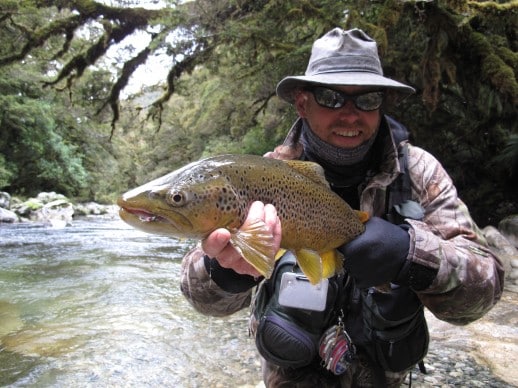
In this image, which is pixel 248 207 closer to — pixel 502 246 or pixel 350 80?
pixel 350 80

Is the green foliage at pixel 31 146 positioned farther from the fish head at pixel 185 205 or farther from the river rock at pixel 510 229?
the fish head at pixel 185 205

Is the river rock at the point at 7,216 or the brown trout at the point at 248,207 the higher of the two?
the brown trout at the point at 248,207

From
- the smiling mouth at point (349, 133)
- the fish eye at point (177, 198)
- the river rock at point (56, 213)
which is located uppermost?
the smiling mouth at point (349, 133)

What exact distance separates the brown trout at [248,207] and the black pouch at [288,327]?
0.44m

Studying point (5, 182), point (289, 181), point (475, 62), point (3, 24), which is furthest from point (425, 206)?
point (5, 182)

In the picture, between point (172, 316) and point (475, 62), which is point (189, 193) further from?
point (475, 62)

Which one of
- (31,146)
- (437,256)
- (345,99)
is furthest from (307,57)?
(31,146)

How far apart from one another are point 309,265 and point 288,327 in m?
0.53

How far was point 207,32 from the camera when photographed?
10.3 metres

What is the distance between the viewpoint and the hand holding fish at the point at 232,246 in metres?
1.63

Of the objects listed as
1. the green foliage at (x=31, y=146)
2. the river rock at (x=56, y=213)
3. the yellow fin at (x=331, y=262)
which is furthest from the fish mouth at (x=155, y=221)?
the green foliage at (x=31, y=146)

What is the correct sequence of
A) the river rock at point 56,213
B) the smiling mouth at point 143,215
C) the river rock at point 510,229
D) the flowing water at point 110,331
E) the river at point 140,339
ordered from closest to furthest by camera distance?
the smiling mouth at point 143,215 < the river at point 140,339 < the flowing water at point 110,331 < the river rock at point 510,229 < the river rock at point 56,213

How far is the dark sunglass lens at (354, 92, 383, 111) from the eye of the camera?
2.37 meters

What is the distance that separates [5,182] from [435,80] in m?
21.9
